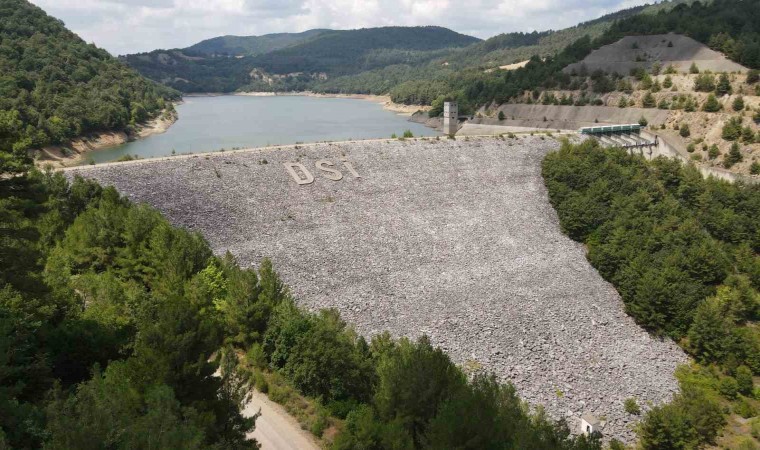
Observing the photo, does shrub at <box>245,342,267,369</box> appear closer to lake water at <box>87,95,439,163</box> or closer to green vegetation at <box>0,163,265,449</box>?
green vegetation at <box>0,163,265,449</box>

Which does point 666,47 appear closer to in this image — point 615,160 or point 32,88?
point 615,160

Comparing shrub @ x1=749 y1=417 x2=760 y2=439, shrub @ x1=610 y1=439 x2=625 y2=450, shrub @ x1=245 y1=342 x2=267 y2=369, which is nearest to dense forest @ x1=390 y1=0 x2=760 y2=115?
shrub @ x1=749 y1=417 x2=760 y2=439

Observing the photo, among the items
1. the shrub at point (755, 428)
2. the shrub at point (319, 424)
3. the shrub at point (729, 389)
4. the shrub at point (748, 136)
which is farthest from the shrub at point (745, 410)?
the shrub at point (748, 136)

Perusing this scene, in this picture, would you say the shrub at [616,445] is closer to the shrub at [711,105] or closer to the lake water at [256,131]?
the shrub at [711,105]

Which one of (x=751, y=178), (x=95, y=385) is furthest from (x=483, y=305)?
(x=751, y=178)

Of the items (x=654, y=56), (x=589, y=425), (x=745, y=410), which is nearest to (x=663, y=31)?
(x=654, y=56)

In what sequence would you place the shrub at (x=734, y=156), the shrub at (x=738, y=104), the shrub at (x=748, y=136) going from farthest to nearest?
the shrub at (x=738, y=104) → the shrub at (x=748, y=136) → the shrub at (x=734, y=156)
